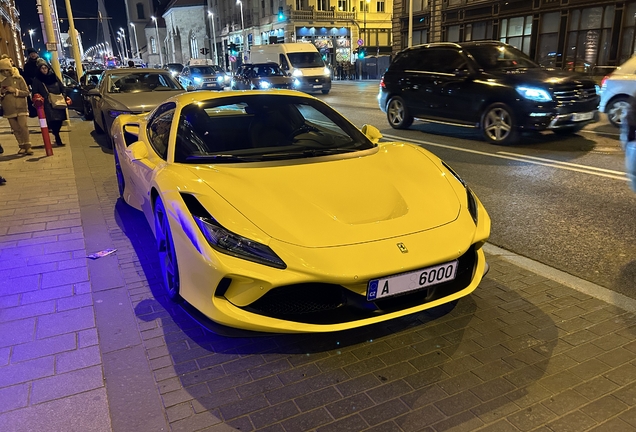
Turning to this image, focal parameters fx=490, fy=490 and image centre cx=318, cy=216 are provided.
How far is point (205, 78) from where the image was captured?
2689 cm

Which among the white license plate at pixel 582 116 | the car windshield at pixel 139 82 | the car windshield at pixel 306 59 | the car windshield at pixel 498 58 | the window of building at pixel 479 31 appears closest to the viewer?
the white license plate at pixel 582 116

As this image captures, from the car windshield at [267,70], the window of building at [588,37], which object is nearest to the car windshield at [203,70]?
the car windshield at [267,70]

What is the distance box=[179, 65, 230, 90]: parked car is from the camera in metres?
26.4

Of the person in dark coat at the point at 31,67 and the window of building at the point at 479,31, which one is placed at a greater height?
the window of building at the point at 479,31

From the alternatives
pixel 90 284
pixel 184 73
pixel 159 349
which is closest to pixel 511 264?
pixel 159 349

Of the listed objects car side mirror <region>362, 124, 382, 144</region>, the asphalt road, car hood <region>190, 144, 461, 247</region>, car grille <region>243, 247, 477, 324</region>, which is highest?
car side mirror <region>362, 124, 382, 144</region>

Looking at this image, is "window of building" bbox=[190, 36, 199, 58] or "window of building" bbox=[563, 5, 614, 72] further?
"window of building" bbox=[190, 36, 199, 58]

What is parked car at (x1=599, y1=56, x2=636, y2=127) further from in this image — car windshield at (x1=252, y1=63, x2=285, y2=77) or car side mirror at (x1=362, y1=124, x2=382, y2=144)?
car windshield at (x1=252, y1=63, x2=285, y2=77)

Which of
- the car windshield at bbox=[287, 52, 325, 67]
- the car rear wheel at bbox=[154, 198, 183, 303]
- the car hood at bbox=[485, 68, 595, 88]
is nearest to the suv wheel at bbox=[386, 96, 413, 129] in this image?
the car hood at bbox=[485, 68, 595, 88]

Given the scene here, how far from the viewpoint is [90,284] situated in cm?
397

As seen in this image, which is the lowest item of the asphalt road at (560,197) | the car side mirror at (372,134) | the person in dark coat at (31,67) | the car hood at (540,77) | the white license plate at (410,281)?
the asphalt road at (560,197)

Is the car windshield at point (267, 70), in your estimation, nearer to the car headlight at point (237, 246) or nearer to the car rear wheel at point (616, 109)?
the car rear wheel at point (616, 109)

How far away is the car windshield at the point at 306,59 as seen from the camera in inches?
1025

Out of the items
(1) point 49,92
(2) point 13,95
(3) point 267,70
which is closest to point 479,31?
(3) point 267,70
